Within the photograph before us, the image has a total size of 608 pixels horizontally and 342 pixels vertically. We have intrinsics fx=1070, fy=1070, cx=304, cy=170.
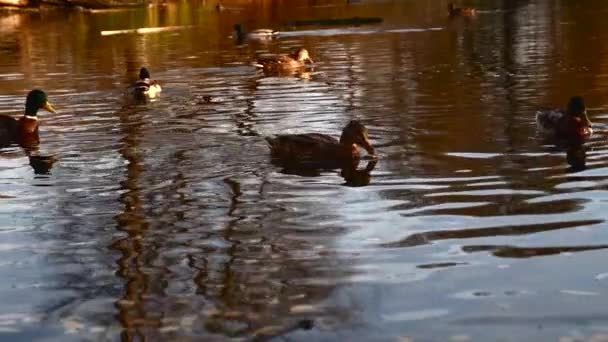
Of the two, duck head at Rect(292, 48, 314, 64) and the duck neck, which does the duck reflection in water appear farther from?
duck head at Rect(292, 48, 314, 64)

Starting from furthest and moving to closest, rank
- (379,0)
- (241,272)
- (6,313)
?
(379,0) < (241,272) < (6,313)

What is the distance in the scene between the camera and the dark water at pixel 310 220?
686 cm

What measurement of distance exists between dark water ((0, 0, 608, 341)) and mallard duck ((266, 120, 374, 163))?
11.5 inches

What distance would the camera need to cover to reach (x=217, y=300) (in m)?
7.22

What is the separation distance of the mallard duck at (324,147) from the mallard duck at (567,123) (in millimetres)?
2608

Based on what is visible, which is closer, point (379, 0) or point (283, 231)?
point (283, 231)

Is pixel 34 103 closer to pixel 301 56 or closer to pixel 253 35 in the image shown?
pixel 301 56

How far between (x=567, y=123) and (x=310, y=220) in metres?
5.51

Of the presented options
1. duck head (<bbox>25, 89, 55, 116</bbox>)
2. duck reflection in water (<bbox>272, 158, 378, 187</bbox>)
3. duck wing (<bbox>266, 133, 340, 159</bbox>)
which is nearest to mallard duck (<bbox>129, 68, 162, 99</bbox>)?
duck head (<bbox>25, 89, 55, 116</bbox>)

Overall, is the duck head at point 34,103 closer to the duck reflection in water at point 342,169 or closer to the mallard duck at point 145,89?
the mallard duck at point 145,89

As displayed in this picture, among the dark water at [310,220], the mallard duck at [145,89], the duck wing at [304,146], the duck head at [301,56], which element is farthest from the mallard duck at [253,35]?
the duck wing at [304,146]

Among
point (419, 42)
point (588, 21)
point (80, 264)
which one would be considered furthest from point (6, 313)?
point (588, 21)

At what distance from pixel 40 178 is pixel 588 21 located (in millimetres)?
33474

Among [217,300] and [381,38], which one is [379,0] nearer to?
[381,38]
